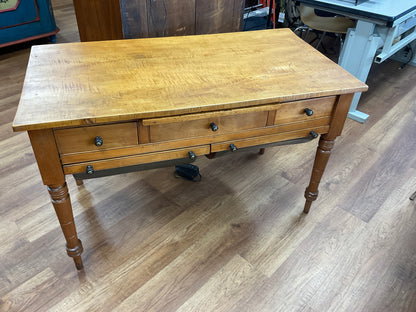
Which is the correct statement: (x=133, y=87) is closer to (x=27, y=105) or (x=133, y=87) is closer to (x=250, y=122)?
(x=27, y=105)

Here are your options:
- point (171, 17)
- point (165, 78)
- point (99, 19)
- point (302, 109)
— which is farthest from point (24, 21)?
point (302, 109)

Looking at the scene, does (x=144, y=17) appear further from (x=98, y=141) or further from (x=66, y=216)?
(x=66, y=216)

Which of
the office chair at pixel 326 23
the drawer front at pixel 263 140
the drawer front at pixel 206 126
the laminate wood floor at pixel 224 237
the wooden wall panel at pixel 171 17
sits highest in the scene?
the wooden wall panel at pixel 171 17

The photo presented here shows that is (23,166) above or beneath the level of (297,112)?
beneath

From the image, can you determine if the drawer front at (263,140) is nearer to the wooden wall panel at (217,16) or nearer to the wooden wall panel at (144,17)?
the wooden wall panel at (144,17)

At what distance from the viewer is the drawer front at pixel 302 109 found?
1.36 meters

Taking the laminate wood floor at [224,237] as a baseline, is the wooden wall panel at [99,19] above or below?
above

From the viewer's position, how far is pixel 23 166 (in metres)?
2.09

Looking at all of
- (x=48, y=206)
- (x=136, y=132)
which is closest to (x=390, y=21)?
(x=136, y=132)

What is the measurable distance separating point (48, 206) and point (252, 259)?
1.08m

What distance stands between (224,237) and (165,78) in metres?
0.84

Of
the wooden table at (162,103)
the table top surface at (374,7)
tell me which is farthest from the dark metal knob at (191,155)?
the table top surface at (374,7)

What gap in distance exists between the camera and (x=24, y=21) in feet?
10.8

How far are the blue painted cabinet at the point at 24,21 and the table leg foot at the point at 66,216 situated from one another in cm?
263
